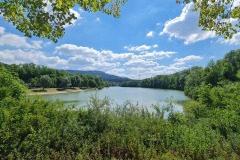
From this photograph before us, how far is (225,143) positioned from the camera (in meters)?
5.75

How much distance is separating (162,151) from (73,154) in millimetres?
1989

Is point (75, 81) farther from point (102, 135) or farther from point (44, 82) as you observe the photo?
point (102, 135)

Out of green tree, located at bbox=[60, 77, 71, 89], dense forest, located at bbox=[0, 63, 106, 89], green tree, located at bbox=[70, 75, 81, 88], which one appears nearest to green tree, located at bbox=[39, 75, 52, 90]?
dense forest, located at bbox=[0, 63, 106, 89]

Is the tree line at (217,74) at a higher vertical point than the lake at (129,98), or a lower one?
higher

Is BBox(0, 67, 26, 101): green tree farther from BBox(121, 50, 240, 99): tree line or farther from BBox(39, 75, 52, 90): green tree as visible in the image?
BBox(39, 75, 52, 90): green tree

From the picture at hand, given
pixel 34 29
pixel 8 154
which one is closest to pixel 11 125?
pixel 8 154

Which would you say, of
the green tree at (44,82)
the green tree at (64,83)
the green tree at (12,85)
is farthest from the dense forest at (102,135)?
the green tree at (64,83)

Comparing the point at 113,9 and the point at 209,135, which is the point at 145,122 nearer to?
the point at 209,135

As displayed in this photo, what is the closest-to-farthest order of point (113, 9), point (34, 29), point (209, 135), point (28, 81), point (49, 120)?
point (34, 29) → point (113, 9) → point (209, 135) → point (49, 120) → point (28, 81)

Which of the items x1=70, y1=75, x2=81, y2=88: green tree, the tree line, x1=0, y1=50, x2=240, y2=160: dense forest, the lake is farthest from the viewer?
x1=70, y1=75, x2=81, y2=88: green tree

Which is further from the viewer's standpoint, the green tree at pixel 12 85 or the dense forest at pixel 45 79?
the dense forest at pixel 45 79

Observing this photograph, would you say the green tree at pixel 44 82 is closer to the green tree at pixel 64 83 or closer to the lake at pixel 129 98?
the green tree at pixel 64 83

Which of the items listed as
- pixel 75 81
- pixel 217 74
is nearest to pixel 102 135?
pixel 217 74

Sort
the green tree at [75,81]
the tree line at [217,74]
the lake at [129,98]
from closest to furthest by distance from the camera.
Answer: the lake at [129,98]
the tree line at [217,74]
the green tree at [75,81]
